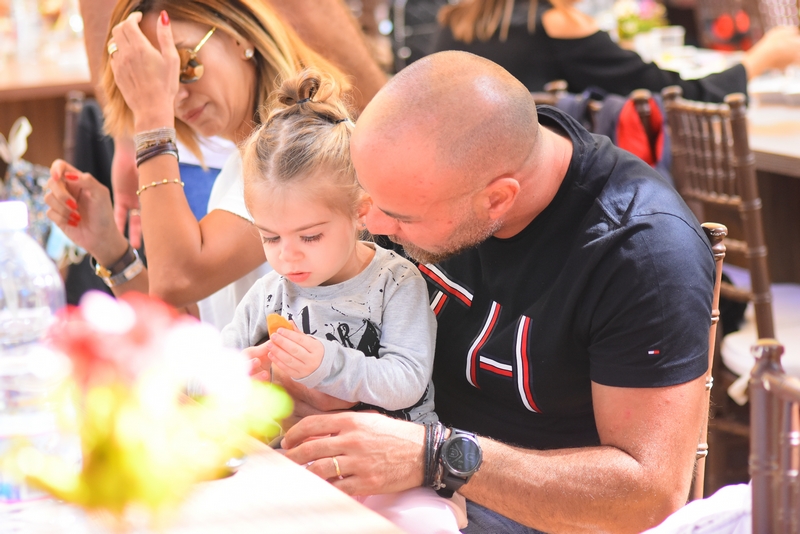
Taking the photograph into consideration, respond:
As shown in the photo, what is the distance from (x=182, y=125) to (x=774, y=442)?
1.56 metres

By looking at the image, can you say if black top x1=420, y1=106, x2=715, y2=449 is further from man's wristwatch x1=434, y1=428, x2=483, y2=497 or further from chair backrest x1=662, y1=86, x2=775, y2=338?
chair backrest x1=662, y1=86, x2=775, y2=338

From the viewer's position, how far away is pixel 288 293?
161 cm

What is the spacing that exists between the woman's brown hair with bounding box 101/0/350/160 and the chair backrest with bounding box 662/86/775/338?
1.14 m

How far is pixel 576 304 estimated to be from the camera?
1.37m

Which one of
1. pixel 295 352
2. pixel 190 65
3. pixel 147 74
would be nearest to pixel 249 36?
pixel 190 65

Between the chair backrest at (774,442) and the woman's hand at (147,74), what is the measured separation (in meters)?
1.27

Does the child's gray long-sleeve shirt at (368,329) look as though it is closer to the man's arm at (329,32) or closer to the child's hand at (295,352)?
the child's hand at (295,352)

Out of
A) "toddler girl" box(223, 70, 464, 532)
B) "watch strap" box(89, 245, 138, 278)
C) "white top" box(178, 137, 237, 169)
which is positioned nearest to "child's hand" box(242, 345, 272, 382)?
"toddler girl" box(223, 70, 464, 532)

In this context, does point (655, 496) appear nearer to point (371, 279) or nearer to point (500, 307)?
point (500, 307)

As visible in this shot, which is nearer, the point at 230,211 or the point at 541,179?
the point at 541,179

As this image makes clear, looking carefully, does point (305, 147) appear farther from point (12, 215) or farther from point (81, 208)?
point (81, 208)

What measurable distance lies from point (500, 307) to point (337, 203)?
0.33 meters

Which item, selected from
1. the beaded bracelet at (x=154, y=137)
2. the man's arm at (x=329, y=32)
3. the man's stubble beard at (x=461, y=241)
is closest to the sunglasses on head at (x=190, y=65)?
the beaded bracelet at (x=154, y=137)

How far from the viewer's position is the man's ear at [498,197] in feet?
4.46
